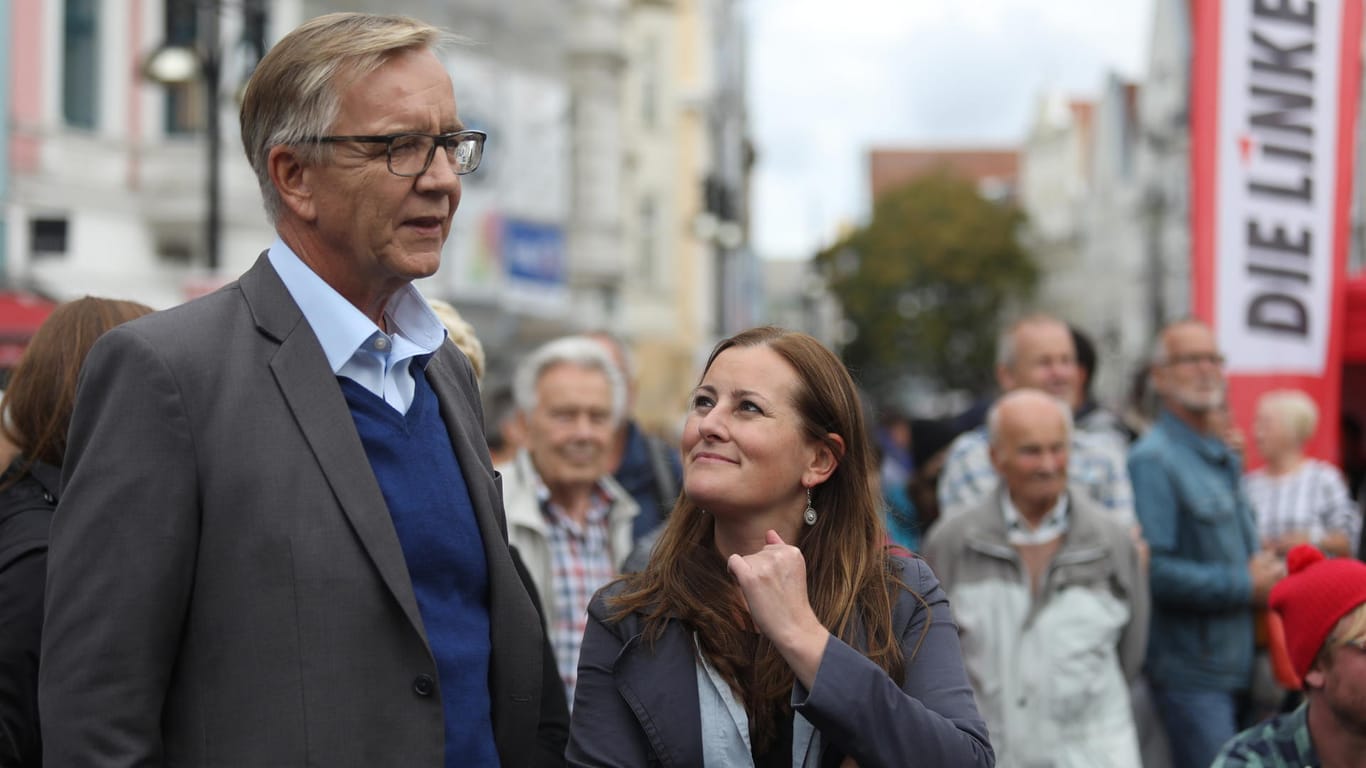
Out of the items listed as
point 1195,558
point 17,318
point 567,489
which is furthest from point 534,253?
point 567,489

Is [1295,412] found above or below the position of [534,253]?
below

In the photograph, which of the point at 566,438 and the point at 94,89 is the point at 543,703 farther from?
the point at 94,89

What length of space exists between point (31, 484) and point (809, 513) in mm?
1594

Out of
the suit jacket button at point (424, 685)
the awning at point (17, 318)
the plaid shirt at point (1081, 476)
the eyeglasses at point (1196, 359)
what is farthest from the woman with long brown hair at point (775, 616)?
the awning at point (17, 318)

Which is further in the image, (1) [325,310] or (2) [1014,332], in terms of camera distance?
(2) [1014,332]

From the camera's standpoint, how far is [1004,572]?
5.98 metres

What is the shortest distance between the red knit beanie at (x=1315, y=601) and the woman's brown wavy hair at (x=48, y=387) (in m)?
2.82

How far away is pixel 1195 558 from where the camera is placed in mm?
6945

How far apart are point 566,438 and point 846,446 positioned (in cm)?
283

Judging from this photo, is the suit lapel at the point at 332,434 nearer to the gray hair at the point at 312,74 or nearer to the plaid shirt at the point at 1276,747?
the gray hair at the point at 312,74

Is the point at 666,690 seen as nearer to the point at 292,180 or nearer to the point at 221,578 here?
the point at 221,578

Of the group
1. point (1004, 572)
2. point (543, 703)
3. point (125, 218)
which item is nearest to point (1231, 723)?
point (1004, 572)

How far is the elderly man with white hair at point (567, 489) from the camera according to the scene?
5.98 m

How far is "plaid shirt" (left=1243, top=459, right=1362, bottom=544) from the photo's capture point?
889cm
